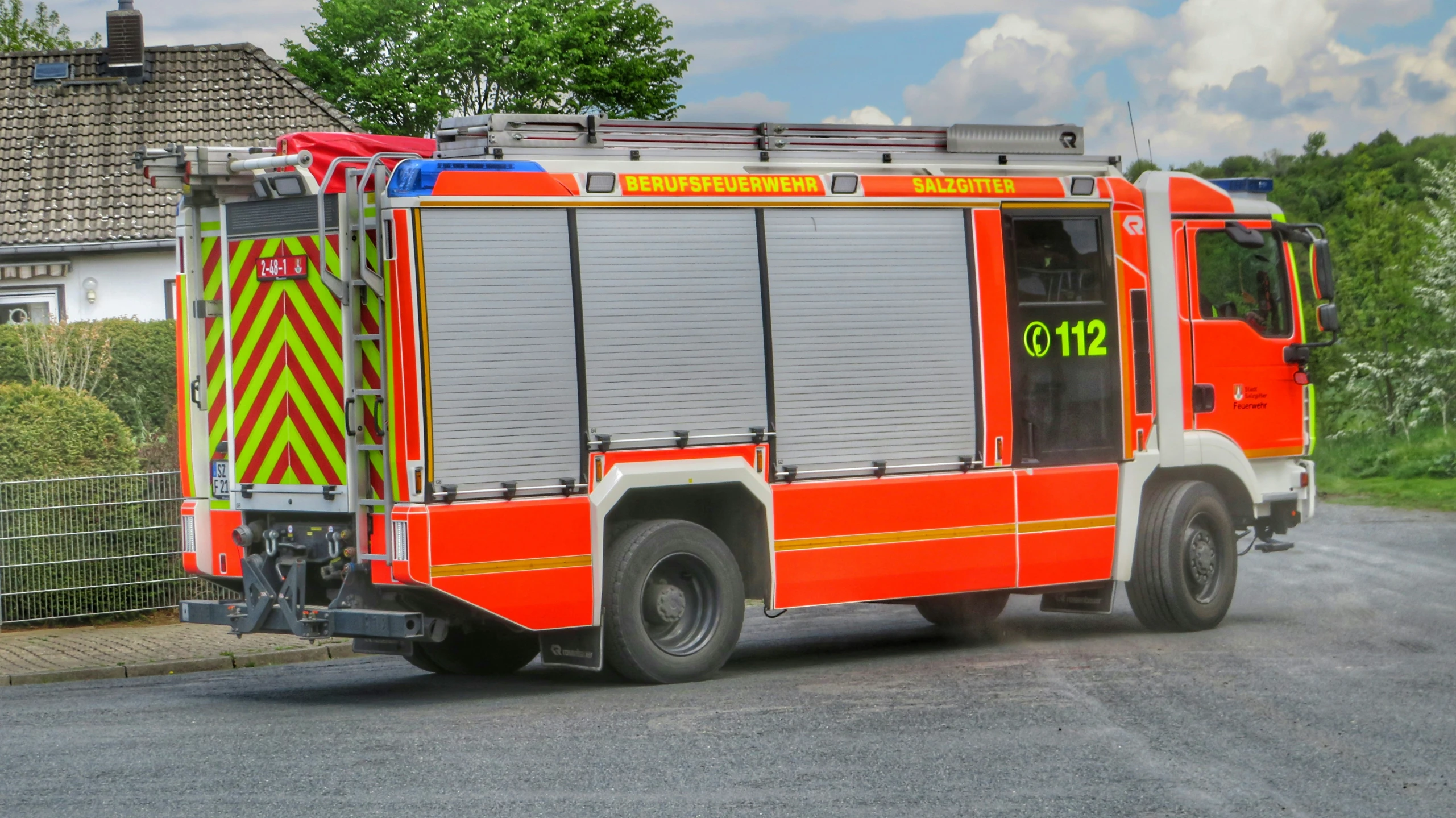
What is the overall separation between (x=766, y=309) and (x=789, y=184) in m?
0.79

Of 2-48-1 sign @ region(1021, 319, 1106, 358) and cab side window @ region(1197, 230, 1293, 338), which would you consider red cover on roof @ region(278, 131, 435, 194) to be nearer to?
2-48-1 sign @ region(1021, 319, 1106, 358)

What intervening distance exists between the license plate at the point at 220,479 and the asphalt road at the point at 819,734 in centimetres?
116

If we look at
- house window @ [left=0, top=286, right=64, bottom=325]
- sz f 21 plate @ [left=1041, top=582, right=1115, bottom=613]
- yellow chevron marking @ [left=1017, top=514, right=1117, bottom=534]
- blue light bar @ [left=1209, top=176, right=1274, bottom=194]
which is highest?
house window @ [left=0, top=286, right=64, bottom=325]

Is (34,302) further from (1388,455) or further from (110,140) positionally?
(1388,455)

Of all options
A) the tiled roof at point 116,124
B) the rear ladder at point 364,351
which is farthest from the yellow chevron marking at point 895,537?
the tiled roof at point 116,124

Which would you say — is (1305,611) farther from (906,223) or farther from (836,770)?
(836,770)

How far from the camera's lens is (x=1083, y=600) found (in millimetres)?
12266

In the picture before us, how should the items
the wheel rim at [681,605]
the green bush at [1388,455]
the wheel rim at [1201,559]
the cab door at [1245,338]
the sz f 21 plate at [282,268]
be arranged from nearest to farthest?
the sz f 21 plate at [282,268], the wheel rim at [681,605], the wheel rim at [1201,559], the cab door at [1245,338], the green bush at [1388,455]

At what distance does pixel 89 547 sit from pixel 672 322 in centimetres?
630

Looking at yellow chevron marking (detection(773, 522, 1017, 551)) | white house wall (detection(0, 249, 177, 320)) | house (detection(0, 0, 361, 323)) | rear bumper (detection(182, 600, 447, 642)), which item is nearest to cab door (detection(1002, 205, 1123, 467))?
Result: yellow chevron marking (detection(773, 522, 1017, 551))

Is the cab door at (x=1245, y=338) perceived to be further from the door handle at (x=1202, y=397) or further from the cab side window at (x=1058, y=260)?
the cab side window at (x=1058, y=260)

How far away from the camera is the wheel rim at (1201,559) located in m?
12.1

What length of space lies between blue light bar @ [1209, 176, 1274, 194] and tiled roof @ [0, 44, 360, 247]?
1885cm

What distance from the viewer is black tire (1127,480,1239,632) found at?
12.0m
